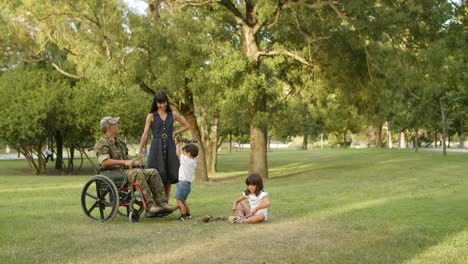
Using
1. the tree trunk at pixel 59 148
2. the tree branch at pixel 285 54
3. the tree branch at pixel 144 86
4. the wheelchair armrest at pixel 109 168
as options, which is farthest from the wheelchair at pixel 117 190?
the tree trunk at pixel 59 148

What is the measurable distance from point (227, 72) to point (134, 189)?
39.6 feet

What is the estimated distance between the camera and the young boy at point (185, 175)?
936 cm

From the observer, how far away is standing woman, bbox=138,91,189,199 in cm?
951

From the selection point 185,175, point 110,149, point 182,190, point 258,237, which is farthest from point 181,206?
point 258,237

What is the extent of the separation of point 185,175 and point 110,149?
50.1 inches

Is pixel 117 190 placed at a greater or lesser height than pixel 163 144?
lesser

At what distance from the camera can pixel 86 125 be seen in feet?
110

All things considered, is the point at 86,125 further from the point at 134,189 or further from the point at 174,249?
the point at 174,249

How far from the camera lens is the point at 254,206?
29.4 feet

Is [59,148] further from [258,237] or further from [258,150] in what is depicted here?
[258,237]

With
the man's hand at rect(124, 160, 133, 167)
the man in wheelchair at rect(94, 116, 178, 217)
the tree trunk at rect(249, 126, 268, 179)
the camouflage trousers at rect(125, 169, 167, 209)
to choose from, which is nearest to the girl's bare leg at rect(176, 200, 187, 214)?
the man in wheelchair at rect(94, 116, 178, 217)

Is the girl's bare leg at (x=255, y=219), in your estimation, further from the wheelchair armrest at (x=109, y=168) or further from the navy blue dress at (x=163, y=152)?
the wheelchair armrest at (x=109, y=168)

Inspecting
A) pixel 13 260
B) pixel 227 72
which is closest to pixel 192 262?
pixel 13 260

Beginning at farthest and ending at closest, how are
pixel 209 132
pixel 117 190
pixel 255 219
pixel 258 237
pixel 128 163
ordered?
pixel 209 132 → pixel 128 163 → pixel 117 190 → pixel 255 219 → pixel 258 237
